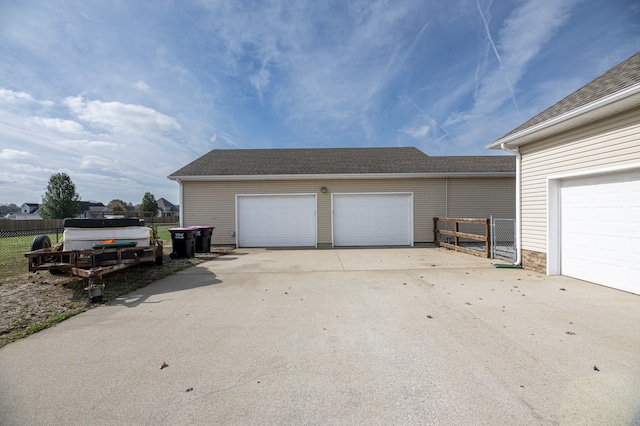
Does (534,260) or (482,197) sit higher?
(482,197)

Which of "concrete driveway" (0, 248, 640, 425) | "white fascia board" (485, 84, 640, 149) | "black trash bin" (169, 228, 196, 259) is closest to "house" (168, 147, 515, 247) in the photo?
"black trash bin" (169, 228, 196, 259)

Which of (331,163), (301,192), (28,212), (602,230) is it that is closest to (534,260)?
(602,230)

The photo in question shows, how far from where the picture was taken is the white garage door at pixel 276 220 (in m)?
11.5

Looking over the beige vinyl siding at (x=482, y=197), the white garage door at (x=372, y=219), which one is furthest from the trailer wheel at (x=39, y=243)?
the beige vinyl siding at (x=482, y=197)

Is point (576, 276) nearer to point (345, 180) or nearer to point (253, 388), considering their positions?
point (253, 388)

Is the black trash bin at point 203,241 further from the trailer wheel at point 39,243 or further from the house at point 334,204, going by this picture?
the trailer wheel at point 39,243

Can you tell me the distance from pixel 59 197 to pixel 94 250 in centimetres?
3178

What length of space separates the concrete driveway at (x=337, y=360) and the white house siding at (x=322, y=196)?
653 centimetres

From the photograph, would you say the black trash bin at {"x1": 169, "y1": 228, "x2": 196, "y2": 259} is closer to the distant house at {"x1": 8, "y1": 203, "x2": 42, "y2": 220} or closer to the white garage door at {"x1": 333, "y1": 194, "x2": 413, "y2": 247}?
the white garage door at {"x1": 333, "y1": 194, "x2": 413, "y2": 247}

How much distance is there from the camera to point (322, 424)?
1.91 meters

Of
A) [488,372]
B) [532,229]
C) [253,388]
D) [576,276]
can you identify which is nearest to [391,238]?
[532,229]

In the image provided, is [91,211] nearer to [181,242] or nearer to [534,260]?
[181,242]

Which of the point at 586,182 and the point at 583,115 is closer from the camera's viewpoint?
the point at 583,115

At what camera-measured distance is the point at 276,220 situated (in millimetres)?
11516
